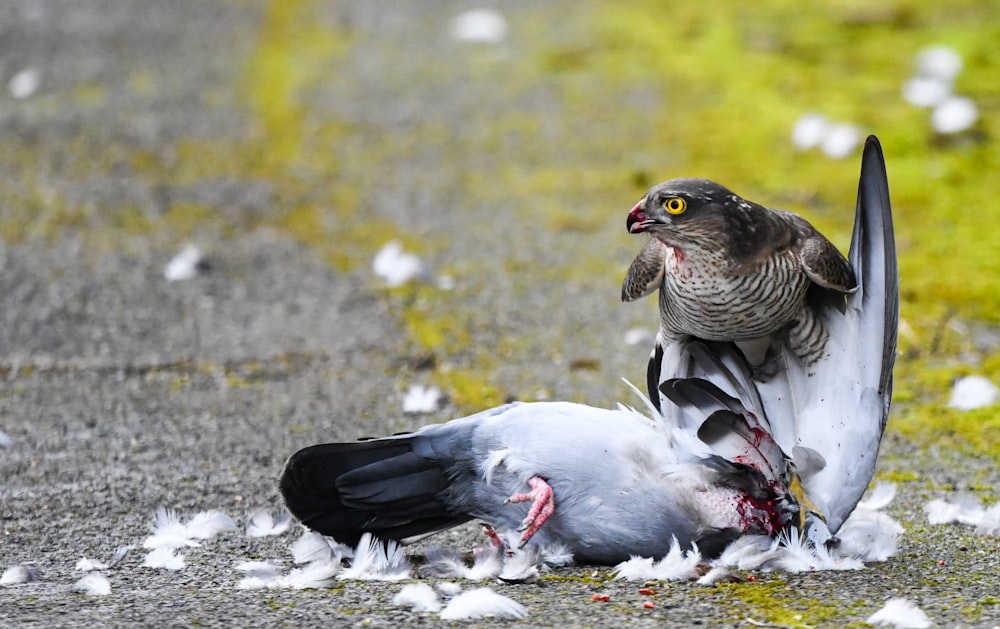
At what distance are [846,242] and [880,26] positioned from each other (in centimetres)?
338

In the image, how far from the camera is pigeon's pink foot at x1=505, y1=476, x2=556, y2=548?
290cm

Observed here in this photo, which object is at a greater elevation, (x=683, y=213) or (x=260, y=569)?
(x=683, y=213)

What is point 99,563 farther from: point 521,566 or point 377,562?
point 521,566

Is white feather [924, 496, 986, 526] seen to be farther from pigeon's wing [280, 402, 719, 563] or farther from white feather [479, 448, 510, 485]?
white feather [479, 448, 510, 485]

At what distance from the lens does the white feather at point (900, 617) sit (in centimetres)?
244

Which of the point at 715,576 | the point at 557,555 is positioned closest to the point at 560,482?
the point at 557,555

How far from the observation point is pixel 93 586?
2.76 metres

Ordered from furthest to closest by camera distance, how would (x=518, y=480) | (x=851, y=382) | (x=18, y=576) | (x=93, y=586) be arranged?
(x=851, y=382) < (x=518, y=480) < (x=18, y=576) < (x=93, y=586)

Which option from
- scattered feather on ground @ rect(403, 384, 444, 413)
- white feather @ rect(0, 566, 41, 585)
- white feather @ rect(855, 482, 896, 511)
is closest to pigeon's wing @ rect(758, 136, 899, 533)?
white feather @ rect(855, 482, 896, 511)

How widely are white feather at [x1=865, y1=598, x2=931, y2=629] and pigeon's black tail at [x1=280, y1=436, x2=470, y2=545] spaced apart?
3.35 ft

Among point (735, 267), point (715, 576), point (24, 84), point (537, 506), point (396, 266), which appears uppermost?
point (24, 84)

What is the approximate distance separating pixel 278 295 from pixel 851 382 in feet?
9.20

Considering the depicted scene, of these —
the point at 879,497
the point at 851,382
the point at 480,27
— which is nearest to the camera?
the point at 851,382

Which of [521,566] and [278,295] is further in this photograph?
[278,295]
